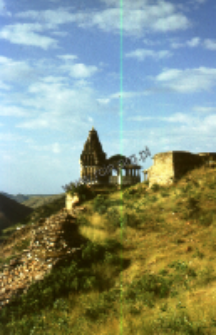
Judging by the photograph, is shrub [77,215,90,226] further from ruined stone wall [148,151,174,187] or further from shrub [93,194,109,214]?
ruined stone wall [148,151,174,187]

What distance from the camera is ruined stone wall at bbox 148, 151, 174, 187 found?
606 inches

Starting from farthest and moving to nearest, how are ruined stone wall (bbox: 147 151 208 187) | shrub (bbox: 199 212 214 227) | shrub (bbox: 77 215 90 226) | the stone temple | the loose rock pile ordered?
1. the stone temple
2. ruined stone wall (bbox: 147 151 208 187)
3. shrub (bbox: 77 215 90 226)
4. shrub (bbox: 199 212 214 227)
5. the loose rock pile

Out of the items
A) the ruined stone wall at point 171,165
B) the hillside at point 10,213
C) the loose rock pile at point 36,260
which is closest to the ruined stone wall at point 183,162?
the ruined stone wall at point 171,165

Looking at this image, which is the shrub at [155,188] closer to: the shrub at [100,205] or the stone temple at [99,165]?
the shrub at [100,205]

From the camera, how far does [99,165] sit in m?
25.2

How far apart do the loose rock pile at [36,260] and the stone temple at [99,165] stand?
11.9 metres

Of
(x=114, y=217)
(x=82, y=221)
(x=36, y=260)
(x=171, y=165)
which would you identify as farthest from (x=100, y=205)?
(x=36, y=260)

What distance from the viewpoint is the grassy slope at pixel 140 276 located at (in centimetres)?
613

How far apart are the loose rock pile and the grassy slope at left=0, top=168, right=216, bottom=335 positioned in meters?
0.50

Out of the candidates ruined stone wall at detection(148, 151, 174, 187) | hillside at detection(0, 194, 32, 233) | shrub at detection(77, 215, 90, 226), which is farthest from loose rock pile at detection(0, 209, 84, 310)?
hillside at detection(0, 194, 32, 233)

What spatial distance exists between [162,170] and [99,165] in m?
10.1

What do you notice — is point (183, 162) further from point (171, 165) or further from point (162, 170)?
point (162, 170)

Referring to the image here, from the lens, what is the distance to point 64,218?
526 inches

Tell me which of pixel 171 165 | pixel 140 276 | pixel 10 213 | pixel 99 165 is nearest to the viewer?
pixel 140 276
